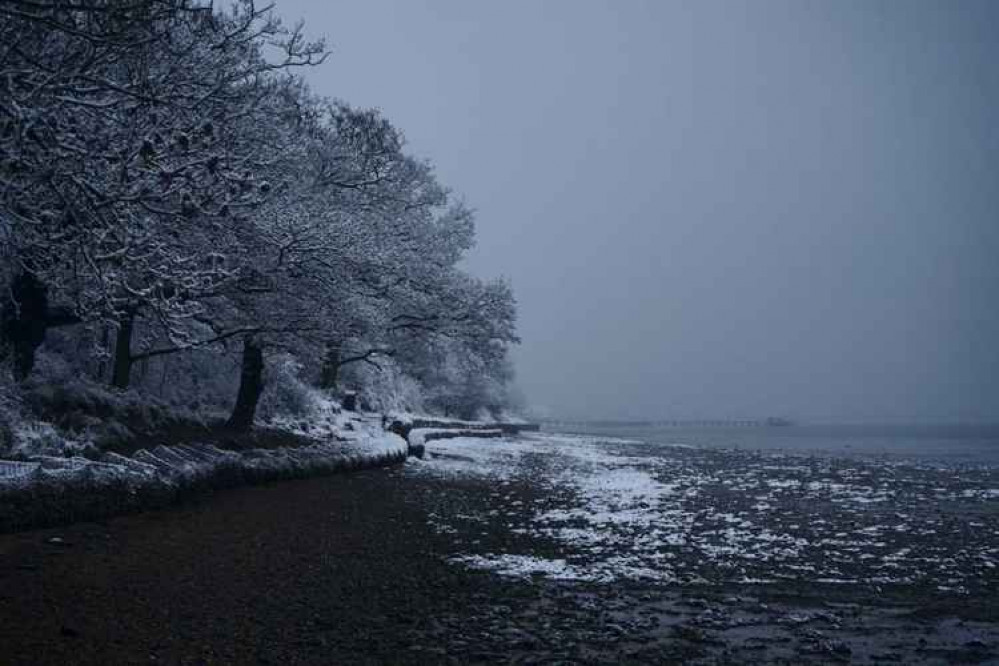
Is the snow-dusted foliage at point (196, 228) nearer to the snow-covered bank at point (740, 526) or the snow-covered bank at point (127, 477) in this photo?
the snow-covered bank at point (127, 477)

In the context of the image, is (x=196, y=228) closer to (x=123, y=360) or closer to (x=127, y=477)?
(x=127, y=477)

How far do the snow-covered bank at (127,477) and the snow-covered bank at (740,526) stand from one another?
14.5 ft

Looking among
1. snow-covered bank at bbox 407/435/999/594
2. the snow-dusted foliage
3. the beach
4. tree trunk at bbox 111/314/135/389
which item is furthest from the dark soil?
tree trunk at bbox 111/314/135/389

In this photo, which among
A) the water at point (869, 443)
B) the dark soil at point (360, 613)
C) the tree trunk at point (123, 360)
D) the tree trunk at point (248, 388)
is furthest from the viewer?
the water at point (869, 443)

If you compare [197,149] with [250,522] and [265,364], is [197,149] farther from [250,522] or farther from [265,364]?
[265,364]

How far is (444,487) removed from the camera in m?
16.3

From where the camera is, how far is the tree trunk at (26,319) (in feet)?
45.0

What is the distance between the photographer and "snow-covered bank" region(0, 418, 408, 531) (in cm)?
875

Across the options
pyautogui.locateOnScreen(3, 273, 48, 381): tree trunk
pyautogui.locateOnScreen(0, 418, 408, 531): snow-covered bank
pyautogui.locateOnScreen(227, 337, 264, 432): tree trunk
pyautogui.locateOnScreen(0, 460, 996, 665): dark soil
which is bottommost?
pyautogui.locateOnScreen(0, 460, 996, 665): dark soil

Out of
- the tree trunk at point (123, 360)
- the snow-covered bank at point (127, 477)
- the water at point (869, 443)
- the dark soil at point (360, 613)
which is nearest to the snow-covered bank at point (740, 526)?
the dark soil at point (360, 613)

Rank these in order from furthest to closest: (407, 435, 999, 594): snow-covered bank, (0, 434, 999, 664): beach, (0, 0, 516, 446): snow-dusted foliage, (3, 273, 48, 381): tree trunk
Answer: (3, 273, 48, 381): tree trunk → (407, 435, 999, 594): snow-covered bank → (0, 0, 516, 446): snow-dusted foliage → (0, 434, 999, 664): beach

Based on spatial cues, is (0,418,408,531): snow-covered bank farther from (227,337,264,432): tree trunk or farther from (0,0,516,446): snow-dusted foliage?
(227,337,264,432): tree trunk

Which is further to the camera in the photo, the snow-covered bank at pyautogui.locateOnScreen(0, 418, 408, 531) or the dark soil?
the snow-covered bank at pyautogui.locateOnScreen(0, 418, 408, 531)

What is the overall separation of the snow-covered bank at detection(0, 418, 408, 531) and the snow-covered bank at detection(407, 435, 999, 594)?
4.42 m
